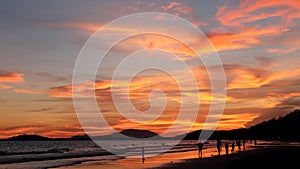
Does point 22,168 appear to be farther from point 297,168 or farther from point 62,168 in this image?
point 297,168

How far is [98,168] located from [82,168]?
1756 millimetres

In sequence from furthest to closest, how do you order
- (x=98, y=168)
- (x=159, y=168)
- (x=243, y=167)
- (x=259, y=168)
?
(x=98, y=168)
(x=159, y=168)
(x=243, y=167)
(x=259, y=168)

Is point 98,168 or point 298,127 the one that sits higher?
point 298,127

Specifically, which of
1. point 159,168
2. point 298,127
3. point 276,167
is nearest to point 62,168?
point 159,168

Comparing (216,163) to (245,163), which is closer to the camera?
(245,163)

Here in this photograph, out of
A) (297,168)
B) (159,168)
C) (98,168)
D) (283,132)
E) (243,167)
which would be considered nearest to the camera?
(297,168)

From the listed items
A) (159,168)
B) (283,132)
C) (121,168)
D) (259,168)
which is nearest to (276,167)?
(259,168)

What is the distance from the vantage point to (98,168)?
3753 cm

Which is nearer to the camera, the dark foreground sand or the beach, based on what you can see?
the dark foreground sand

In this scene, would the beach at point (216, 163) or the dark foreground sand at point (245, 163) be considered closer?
the dark foreground sand at point (245, 163)

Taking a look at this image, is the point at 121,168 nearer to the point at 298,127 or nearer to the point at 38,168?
the point at 38,168

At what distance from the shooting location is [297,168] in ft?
90.9

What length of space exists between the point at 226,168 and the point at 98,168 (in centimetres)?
1261

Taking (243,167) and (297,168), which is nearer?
(297,168)
